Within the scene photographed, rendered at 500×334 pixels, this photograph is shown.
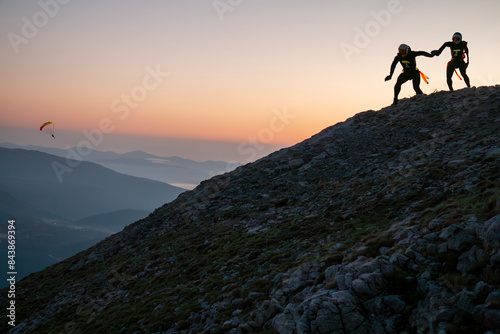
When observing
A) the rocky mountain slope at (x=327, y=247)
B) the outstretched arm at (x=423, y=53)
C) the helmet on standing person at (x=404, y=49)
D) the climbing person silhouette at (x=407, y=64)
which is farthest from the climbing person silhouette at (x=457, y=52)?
the rocky mountain slope at (x=327, y=247)

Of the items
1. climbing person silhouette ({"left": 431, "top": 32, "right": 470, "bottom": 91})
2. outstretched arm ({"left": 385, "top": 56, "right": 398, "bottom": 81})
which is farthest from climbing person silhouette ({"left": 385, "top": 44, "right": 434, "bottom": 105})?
climbing person silhouette ({"left": 431, "top": 32, "right": 470, "bottom": 91})

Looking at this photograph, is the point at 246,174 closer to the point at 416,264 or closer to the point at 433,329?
the point at 416,264

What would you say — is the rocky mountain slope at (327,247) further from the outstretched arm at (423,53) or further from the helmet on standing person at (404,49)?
the helmet on standing person at (404,49)

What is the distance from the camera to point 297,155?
2314 cm

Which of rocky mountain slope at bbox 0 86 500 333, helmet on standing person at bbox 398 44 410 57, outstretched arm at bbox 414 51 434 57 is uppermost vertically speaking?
helmet on standing person at bbox 398 44 410 57

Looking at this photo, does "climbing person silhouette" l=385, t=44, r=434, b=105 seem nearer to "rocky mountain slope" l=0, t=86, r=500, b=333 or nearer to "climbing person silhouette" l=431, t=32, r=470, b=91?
"climbing person silhouette" l=431, t=32, r=470, b=91

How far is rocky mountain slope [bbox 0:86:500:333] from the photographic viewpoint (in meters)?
6.73

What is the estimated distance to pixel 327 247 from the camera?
10.6 meters

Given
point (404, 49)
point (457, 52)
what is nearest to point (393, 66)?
point (404, 49)

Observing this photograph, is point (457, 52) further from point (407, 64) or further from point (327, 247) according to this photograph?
point (327, 247)

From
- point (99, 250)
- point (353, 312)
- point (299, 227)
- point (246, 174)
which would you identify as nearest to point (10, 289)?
point (99, 250)

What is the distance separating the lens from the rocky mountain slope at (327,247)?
6727 mm

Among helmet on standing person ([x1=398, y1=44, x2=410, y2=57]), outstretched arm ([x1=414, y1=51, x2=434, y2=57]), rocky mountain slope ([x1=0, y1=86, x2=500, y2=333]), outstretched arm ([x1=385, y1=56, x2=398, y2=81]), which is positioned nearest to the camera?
rocky mountain slope ([x1=0, y1=86, x2=500, y2=333])

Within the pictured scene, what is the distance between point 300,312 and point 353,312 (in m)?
1.09
